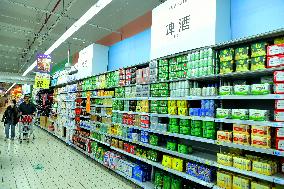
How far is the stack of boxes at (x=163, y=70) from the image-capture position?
4809mm

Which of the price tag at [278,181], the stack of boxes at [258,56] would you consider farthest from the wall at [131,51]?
the price tag at [278,181]

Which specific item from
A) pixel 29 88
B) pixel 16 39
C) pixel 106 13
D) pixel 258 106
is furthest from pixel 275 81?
pixel 29 88

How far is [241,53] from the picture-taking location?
11.4 feet

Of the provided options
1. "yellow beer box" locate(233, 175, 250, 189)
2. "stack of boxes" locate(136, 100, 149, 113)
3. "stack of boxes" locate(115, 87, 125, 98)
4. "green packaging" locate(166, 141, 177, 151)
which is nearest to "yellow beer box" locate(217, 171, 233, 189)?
"yellow beer box" locate(233, 175, 250, 189)

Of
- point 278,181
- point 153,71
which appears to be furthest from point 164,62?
point 278,181

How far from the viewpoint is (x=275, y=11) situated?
389 cm

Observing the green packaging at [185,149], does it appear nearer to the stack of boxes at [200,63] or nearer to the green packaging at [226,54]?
the stack of boxes at [200,63]

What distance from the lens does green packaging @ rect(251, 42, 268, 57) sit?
10.6 feet

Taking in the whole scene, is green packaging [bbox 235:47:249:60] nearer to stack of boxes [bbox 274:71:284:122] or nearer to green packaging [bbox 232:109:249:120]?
stack of boxes [bbox 274:71:284:122]

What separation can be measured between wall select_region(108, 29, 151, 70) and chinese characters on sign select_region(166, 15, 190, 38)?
214cm

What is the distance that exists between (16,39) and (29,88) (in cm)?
1321

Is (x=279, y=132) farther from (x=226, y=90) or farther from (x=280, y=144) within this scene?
(x=226, y=90)

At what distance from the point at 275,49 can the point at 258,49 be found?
0.25m

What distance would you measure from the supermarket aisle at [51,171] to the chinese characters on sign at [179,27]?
11.6 ft
